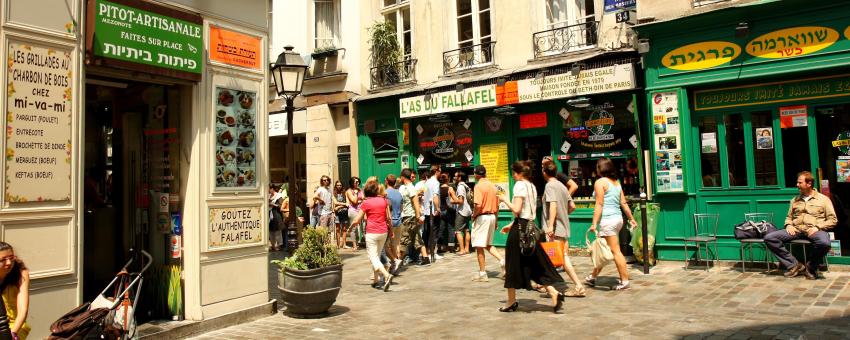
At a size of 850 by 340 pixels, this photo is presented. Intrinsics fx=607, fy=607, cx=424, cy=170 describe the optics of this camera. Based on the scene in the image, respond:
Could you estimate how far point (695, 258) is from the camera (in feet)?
33.3

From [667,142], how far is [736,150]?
107 centimetres

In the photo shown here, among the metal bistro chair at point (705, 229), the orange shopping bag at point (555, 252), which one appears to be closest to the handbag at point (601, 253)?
the orange shopping bag at point (555, 252)

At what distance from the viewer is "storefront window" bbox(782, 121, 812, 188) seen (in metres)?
Result: 9.45

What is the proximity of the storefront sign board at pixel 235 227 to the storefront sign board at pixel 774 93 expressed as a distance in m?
7.46

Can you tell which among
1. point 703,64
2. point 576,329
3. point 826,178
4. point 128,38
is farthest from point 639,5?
point 128,38

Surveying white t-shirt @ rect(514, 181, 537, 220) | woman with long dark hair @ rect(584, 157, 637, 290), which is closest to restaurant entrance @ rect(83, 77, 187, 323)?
white t-shirt @ rect(514, 181, 537, 220)

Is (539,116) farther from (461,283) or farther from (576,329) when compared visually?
(576,329)

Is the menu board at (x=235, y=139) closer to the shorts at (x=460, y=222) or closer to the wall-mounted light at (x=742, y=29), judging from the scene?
the shorts at (x=460, y=222)

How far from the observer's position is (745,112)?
987cm

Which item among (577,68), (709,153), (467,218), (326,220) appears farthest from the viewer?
(326,220)

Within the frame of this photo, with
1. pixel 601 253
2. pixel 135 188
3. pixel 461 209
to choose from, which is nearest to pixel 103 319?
pixel 135 188

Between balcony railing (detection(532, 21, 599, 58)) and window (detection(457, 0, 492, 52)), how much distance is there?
142cm

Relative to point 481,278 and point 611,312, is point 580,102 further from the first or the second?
point 611,312

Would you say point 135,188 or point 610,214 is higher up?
point 135,188
